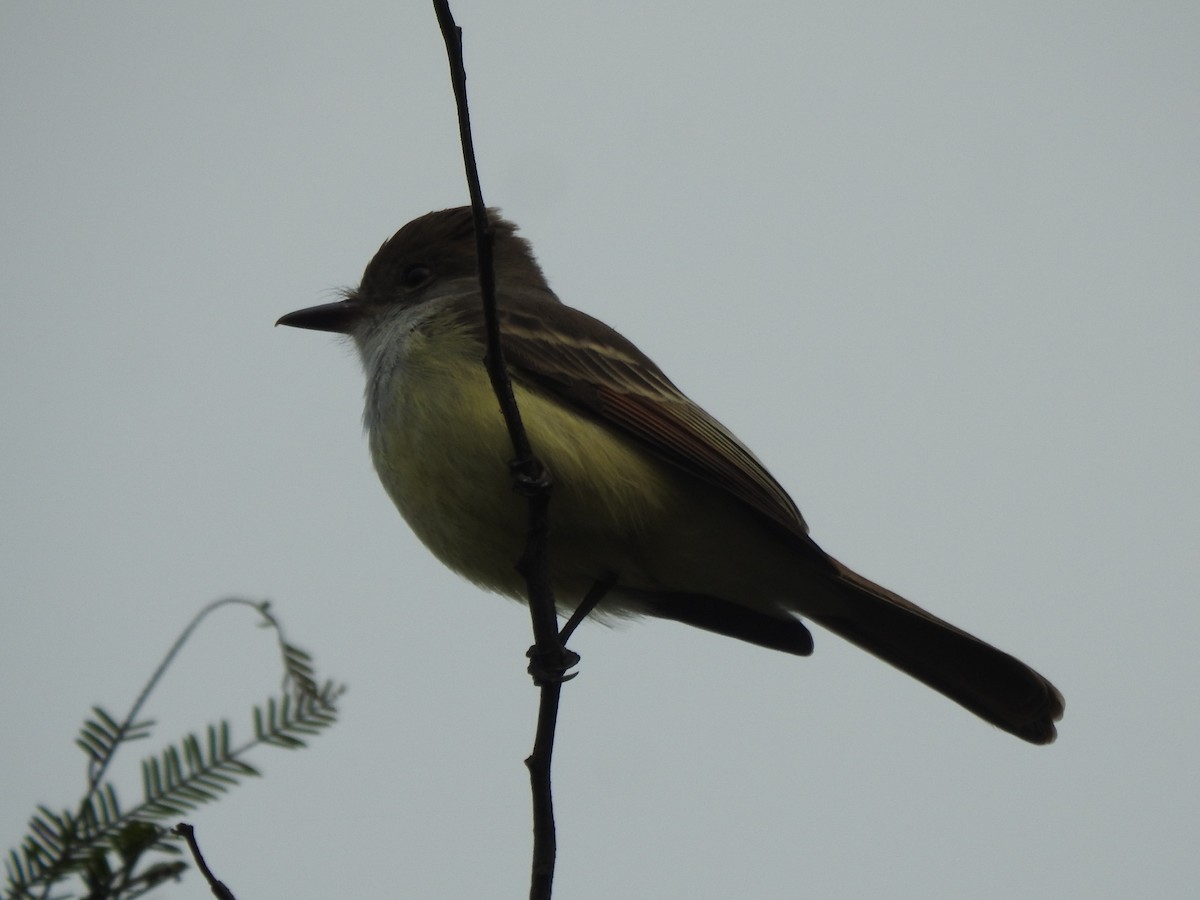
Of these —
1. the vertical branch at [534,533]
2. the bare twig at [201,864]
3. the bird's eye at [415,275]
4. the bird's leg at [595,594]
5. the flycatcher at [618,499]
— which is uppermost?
the bird's eye at [415,275]

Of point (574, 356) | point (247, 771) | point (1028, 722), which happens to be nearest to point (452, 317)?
point (574, 356)

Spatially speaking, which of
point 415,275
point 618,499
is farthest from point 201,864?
point 415,275

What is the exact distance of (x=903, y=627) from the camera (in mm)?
5637

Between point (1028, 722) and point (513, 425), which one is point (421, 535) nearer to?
point (513, 425)

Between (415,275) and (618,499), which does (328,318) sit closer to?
(415,275)

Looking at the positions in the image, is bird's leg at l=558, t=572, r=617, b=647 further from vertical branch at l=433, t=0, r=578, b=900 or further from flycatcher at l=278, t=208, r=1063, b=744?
vertical branch at l=433, t=0, r=578, b=900

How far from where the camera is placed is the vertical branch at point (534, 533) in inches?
118

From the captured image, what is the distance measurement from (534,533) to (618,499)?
38.5 inches

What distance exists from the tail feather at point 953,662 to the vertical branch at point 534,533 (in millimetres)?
1800

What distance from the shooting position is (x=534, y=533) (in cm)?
396

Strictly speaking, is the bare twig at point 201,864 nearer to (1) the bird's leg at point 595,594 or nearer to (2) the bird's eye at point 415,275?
(1) the bird's leg at point 595,594

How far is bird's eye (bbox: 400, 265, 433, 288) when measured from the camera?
663 centimetres

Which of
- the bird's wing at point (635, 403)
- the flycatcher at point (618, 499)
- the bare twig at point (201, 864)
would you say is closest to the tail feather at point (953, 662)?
the flycatcher at point (618, 499)

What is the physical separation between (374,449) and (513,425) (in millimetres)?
1709
